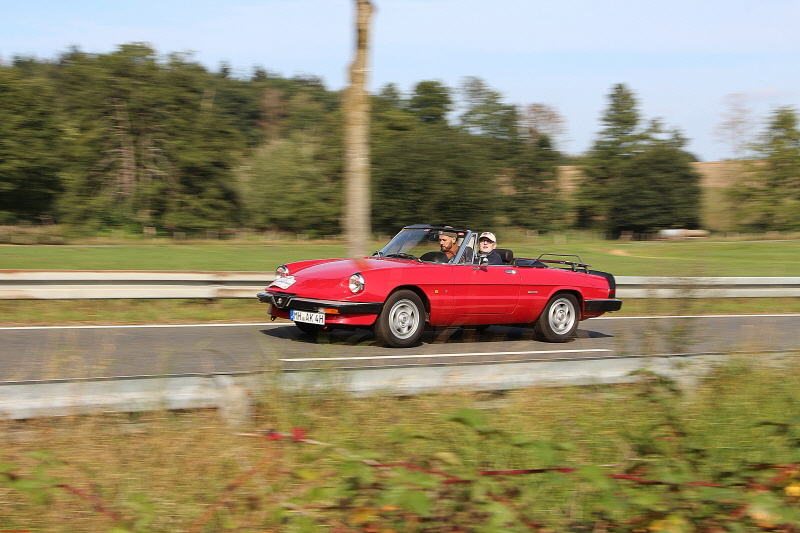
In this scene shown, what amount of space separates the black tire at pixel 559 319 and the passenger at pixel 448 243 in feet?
4.55

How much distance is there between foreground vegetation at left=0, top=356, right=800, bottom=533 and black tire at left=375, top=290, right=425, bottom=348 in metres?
3.48

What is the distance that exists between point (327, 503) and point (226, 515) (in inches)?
18.8

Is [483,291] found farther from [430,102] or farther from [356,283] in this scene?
[430,102]

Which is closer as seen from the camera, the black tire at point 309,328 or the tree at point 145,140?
the black tire at point 309,328

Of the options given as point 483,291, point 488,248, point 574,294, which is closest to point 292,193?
point 488,248

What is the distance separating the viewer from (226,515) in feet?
11.9

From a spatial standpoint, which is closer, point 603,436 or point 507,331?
point 603,436

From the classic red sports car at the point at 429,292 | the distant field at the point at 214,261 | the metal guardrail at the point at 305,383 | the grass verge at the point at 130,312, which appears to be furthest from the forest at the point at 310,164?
the metal guardrail at the point at 305,383

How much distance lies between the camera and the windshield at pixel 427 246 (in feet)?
32.4

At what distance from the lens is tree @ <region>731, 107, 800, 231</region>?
67.6 metres

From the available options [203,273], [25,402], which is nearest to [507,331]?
[203,273]

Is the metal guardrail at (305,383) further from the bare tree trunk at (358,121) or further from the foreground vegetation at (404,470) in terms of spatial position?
the bare tree trunk at (358,121)

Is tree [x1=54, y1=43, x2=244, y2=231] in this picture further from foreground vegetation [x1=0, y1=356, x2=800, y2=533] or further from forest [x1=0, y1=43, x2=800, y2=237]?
foreground vegetation [x1=0, y1=356, x2=800, y2=533]

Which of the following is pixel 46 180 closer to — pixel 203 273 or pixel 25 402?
pixel 203 273
